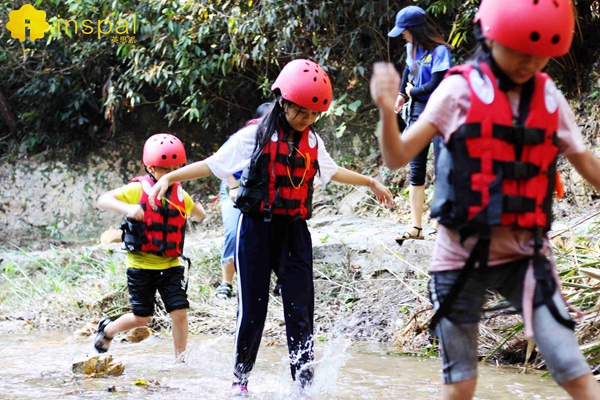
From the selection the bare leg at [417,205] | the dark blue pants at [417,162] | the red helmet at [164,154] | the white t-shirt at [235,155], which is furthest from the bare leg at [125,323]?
the dark blue pants at [417,162]

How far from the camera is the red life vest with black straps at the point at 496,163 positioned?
249cm

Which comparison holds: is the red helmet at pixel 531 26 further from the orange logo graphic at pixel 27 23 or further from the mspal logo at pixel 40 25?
the orange logo graphic at pixel 27 23

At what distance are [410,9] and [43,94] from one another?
8.48m

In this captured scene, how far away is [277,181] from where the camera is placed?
3945mm

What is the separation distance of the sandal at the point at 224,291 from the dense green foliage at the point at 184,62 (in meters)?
3.73

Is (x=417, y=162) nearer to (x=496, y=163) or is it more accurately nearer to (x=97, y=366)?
(x=97, y=366)

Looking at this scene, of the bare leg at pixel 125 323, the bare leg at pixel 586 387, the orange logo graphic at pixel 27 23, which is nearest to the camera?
the bare leg at pixel 586 387

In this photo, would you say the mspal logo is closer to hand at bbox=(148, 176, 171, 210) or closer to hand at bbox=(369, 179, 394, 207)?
hand at bbox=(148, 176, 171, 210)

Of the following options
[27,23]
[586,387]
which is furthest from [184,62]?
[586,387]

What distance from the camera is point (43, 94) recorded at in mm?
12836

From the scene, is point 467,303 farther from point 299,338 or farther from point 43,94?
point 43,94

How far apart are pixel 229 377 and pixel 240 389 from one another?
71 cm

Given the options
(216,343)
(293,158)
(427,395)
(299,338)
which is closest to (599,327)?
(427,395)

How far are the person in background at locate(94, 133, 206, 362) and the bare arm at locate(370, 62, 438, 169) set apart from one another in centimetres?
287
